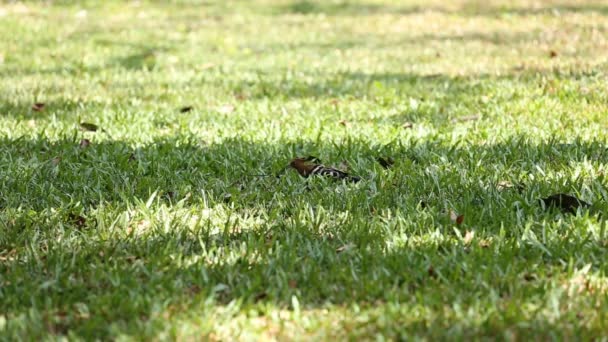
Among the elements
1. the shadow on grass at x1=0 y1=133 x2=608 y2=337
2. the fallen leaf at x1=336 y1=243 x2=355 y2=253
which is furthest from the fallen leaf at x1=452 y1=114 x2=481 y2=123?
the fallen leaf at x1=336 y1=243 x2=355 y2=253

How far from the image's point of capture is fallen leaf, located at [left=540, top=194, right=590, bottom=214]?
2.96m

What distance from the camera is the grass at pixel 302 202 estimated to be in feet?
7.06

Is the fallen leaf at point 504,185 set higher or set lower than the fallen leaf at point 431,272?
lower

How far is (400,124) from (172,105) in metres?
1.82

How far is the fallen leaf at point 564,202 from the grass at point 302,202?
0.06 metres

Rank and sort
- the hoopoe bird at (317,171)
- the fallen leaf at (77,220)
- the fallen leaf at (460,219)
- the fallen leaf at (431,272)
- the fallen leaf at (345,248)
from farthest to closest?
the hoopoe bird at (317,171) < the fallen leaf at (77,220) < the fallen leaf at (460,219) < the fallen leaf at (345,248) < the fallen leaf at (431,272)

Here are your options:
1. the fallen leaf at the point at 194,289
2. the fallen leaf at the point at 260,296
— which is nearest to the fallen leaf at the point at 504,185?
the fallen leaf at the point at 260,296

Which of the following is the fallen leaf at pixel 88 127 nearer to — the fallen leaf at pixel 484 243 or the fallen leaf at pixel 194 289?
the fallen leaf at pixel 194 289

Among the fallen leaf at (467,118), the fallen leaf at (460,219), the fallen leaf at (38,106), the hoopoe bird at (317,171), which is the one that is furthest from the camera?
the fallen leaf at (38,106)

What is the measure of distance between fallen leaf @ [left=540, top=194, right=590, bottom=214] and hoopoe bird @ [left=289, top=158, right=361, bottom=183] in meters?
0.91

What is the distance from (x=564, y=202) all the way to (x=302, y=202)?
1068mm

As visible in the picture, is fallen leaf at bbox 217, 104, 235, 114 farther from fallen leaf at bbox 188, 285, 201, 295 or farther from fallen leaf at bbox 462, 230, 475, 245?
fallen leaf at bbox 188, 285, 201, 295

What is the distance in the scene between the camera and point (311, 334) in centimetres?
204

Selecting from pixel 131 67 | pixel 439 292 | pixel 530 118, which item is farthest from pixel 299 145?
pixel 131 67
